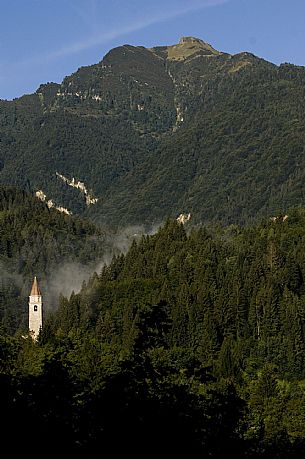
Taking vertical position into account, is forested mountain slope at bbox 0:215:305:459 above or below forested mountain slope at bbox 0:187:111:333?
below

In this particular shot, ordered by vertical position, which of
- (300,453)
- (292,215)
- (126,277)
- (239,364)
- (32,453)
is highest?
(292,215)

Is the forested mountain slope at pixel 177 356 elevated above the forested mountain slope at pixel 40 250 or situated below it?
below

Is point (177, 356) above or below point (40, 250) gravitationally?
below

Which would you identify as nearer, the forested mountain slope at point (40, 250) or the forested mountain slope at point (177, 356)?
the forested mountain slope at point (177, 356)

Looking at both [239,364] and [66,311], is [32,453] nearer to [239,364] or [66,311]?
[239,364]

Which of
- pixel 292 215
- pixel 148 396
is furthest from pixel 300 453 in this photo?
pixel 292 215

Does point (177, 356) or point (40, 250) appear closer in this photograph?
point (177, 356)

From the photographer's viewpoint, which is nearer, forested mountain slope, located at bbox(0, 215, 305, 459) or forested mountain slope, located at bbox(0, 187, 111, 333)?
forested mountain slope, located at bbox(0, 215, 305, 459)

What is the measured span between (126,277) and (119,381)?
332 ft

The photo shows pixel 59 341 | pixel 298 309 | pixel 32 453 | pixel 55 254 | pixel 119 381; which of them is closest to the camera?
pixel 32 453

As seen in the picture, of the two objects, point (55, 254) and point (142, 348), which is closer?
point (142, 348)

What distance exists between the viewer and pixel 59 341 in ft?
289

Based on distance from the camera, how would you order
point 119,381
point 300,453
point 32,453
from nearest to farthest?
point 32,453 < point 119,381 < point 300,453

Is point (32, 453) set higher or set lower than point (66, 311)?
lower
